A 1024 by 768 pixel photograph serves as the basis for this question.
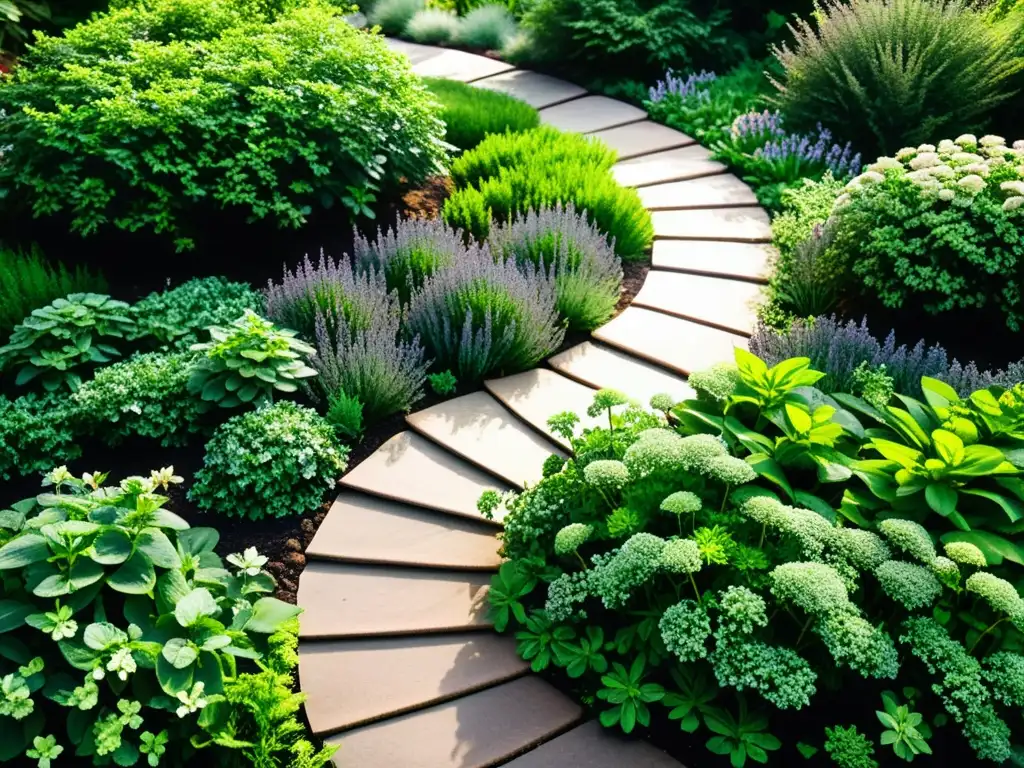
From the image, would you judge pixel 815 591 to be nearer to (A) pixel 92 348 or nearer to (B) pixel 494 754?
(B) pixel 494 754

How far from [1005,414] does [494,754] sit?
6.52 feet

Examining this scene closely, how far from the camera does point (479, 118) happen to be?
19.2 ft

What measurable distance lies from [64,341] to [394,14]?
6.46 meters

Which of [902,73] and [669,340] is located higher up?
[902,73]

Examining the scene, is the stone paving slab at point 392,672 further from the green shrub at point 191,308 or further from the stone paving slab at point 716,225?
the stone paving slab at point 716,225

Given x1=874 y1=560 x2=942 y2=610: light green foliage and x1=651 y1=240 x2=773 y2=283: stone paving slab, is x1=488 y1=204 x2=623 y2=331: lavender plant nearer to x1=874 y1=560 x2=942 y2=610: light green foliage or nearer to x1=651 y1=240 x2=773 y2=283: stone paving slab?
x1=651 y1=240 x2=773 y2=283: stone paving slab

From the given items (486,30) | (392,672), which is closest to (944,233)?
(392,672)

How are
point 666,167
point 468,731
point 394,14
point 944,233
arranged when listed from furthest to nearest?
point 394,14
point 666,167
point 944,233
point 468,731

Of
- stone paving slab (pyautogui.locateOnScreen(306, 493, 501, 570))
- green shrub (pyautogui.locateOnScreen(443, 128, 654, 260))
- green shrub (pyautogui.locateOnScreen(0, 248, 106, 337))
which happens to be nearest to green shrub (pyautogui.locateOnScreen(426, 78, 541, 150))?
green shrub (pyautogui.locateOnScreen(443, 128, 654, 260))

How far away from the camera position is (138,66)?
4754mm

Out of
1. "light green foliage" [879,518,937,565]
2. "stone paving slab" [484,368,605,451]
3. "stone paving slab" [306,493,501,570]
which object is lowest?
"stone paving slab" [306,493,501,570]

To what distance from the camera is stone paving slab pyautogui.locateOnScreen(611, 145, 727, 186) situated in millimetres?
5875

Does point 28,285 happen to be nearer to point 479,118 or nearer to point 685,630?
point 479,118

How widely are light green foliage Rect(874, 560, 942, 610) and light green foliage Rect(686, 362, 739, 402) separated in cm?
84
